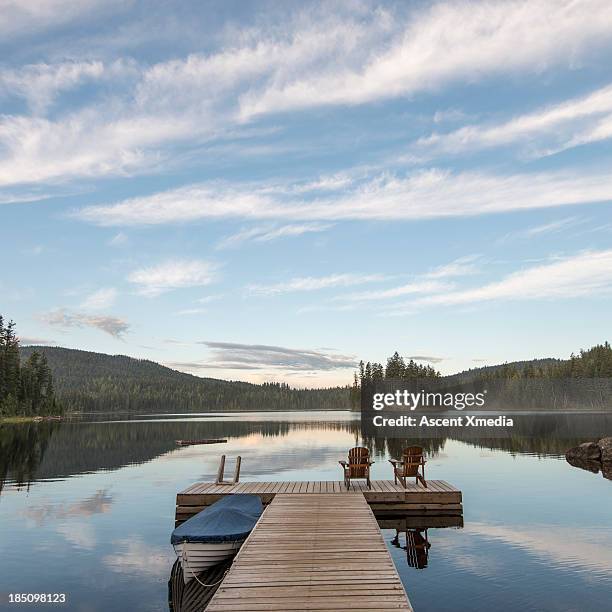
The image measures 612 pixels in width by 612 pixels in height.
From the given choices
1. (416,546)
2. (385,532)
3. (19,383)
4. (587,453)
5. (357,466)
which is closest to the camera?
(416,546)

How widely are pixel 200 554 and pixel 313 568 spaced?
4.93 m

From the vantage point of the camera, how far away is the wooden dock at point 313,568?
33.8 ft

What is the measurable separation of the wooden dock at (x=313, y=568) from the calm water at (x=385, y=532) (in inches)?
113

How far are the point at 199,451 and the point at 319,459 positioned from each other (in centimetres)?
1892

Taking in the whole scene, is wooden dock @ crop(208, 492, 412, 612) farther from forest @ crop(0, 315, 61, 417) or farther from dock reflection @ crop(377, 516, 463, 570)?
forest @ crop(0, 315, 61, 417)

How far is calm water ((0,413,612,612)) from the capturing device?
16.5 m

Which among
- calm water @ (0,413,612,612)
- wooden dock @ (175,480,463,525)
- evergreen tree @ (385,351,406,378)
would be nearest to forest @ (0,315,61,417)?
calm water @ (0,413,612,612)

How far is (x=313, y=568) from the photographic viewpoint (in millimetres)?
12461

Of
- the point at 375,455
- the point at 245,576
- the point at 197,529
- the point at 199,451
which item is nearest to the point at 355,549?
the point at 245,576

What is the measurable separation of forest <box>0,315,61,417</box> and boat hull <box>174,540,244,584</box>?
119223mm

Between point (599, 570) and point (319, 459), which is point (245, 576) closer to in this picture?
point (599, 570)

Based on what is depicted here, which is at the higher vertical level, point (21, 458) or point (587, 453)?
point (587, 453)

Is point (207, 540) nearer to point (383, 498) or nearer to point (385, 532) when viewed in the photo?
point (385, 532)

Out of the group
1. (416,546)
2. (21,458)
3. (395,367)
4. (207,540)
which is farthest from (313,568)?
(395,367)
